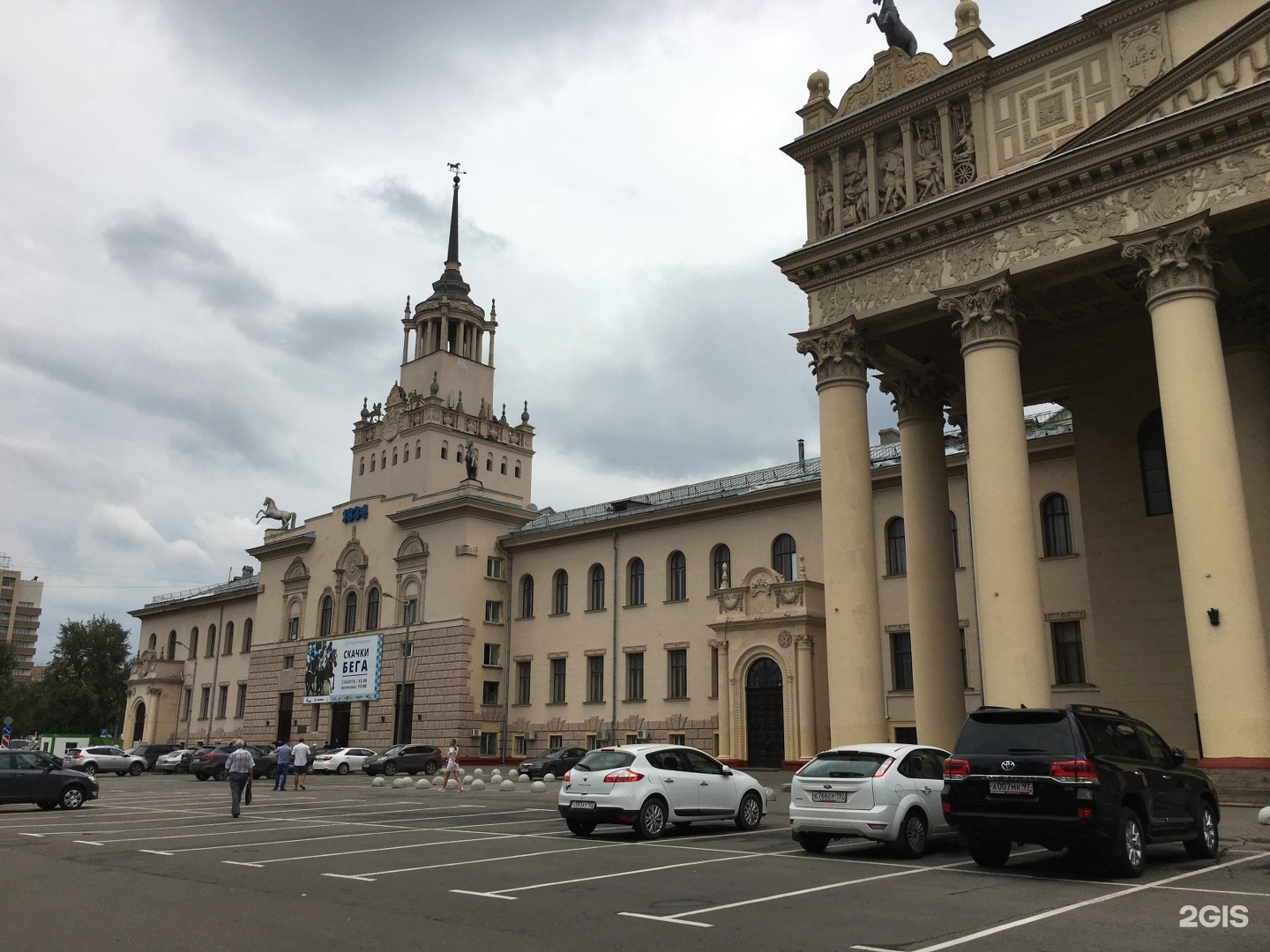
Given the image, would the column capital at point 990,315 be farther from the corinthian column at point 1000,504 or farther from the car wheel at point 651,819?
the car wheel at point 651,819

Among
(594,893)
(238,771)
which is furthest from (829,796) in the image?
(238,771)

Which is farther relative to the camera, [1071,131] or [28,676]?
[28,676]

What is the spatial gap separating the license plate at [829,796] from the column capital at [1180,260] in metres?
12.0

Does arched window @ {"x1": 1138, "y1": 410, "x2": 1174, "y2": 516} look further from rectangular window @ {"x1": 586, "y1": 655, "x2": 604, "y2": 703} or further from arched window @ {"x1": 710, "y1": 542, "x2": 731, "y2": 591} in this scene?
rectangular window @ {"x1": 586, "y1": 655, "x2": 604, "y2": 703}

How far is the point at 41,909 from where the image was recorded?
31.3 feet

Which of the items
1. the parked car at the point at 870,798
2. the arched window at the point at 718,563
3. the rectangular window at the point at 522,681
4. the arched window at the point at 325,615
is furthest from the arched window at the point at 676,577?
the parked car at the point at 870,798

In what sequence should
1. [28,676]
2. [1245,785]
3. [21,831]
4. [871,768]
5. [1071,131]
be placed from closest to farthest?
[871,768] → [1245,785] → [21,831] → [1071,131] → [28,676]

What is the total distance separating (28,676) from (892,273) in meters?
192

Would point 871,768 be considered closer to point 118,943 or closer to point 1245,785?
point 1245,785

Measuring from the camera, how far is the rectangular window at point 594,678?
153 ft

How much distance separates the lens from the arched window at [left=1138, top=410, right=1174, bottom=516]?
24516 millimetres

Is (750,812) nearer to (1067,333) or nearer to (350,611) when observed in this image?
(1067,333)

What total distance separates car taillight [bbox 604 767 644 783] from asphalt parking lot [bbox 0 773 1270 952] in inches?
36.6

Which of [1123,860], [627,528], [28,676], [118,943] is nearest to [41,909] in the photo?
[118,943]
